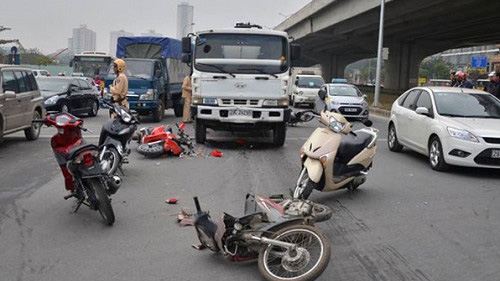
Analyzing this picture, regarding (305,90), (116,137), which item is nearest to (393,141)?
(116,137)

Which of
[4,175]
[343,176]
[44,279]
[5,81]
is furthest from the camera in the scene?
[5,81]

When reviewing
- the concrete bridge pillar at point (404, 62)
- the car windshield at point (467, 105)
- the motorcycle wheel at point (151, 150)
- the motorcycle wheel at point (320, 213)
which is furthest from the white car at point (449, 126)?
the concrete bridge pillar at point (404, 62)

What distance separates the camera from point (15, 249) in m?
5.30

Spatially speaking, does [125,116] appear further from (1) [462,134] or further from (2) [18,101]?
(1) [462,134]

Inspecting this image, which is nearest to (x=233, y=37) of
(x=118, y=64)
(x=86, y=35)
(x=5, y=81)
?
(x=118, y=64)

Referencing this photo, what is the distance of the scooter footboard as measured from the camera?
22.7 feet

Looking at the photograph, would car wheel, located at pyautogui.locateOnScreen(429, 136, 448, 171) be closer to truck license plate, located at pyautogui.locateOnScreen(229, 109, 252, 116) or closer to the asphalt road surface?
the asphalt road surface

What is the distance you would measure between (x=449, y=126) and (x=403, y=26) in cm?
3108

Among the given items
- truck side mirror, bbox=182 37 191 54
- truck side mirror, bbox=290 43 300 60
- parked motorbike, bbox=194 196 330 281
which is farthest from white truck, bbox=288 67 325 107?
parked motorbike, bbox=194 196 330 281

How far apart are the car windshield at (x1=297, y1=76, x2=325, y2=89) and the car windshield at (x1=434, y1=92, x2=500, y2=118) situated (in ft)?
62.6

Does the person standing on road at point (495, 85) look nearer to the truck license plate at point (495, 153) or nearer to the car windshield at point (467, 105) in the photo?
the car windshield at point (467, 105)

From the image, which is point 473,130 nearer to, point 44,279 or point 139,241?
point 139,241

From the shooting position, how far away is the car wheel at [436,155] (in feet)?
32.0

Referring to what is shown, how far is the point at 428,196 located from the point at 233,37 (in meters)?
6.54
